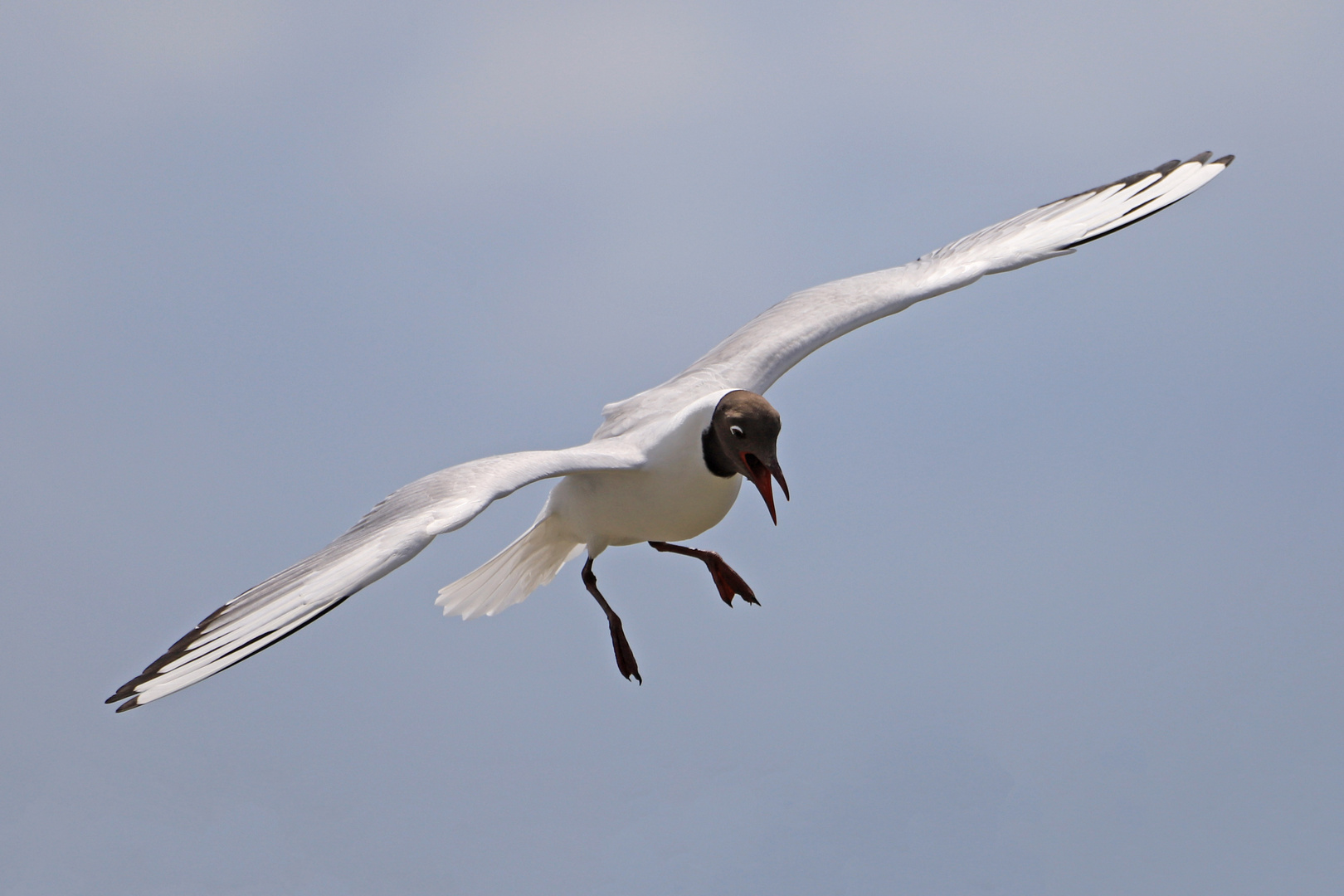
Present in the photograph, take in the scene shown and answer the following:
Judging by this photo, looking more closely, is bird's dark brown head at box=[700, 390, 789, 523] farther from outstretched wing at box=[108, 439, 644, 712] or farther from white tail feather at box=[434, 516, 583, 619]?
white tail feather at box=[434, 516, 583, 619]

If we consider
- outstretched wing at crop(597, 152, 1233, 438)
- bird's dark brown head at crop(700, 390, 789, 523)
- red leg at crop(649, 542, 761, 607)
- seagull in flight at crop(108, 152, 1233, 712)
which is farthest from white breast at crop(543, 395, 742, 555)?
Answer: red leg at crop(649, 542, 761, 607)

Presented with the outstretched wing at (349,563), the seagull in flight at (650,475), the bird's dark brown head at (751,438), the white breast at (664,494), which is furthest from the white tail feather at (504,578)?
the bird's dark brown head at (751,438)

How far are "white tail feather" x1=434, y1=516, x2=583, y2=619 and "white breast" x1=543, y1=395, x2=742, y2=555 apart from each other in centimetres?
72

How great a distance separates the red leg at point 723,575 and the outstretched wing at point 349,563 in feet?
3.76

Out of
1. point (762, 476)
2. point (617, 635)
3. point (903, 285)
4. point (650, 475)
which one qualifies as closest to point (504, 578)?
point (617, 635)

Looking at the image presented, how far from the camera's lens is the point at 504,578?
6965 millimetres

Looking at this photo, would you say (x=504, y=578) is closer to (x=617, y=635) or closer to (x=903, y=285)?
(x=617, y=635)

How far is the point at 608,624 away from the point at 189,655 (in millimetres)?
2155

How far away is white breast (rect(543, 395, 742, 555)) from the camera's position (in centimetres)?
576

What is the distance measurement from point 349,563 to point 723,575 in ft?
7.40

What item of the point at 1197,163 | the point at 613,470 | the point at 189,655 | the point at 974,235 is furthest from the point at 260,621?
the point at 1197,163

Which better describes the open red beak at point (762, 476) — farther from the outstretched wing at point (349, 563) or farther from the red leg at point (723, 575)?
the red leg at point (723, 575)

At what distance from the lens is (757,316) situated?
A: 7406 mm

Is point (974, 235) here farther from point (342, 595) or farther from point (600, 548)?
point (342, 595)
